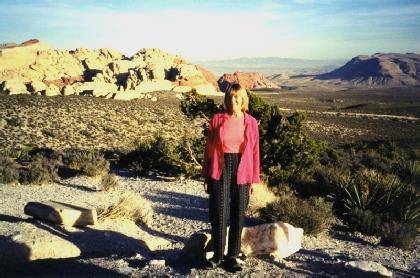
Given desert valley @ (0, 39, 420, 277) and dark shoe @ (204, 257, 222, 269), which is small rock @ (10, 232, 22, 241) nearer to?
desert valley @ (0, 39, 420, 277)

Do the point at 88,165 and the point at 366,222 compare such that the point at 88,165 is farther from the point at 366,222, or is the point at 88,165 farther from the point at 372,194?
the point at 366,222

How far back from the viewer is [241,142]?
5527 millimetres

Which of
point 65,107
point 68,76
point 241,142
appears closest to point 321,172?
point 241,142

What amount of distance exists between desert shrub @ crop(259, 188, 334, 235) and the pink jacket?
3.38 m

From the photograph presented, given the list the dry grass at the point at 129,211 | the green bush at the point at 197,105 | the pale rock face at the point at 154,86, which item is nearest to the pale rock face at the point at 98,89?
the pale rock face at the point at 154,86

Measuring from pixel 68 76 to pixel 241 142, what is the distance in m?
86.0

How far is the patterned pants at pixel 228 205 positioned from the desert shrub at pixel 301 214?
10.4ft

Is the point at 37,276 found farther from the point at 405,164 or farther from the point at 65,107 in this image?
the point at 65,107

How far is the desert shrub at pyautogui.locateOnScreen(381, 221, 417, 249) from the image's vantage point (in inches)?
313

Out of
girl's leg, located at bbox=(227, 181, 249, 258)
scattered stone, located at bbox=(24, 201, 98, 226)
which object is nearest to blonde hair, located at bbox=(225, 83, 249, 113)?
girl's leg, located at bbox=(227, 181, 249, 258)

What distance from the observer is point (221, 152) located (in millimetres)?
5465

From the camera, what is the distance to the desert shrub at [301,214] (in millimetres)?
8627

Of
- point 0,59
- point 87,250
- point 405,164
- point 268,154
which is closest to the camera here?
point 87,250

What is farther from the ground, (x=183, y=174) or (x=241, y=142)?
(x=241, y=142)
